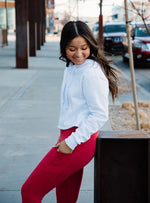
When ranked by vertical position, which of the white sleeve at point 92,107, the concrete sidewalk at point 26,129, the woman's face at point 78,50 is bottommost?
the concrete sidewalk at point 26,129

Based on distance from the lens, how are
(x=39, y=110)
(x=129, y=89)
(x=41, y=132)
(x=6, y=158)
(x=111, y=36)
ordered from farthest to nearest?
(x=111, y=36), (x=129, y=89), (x=39, y=110), (x=41, y=132), (x=6, y=158)

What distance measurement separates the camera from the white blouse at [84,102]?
233 centimetres

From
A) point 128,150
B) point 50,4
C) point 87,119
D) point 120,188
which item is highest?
point 50,4

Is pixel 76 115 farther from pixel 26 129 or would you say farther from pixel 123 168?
Answer: pixel 26 129

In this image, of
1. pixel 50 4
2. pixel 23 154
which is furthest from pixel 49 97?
pixel 50 4

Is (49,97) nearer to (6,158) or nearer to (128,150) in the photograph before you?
(6,158)

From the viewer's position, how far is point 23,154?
Answer: 16.1 feet

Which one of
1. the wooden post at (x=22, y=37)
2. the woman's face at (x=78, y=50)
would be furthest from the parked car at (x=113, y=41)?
the woman's face at (x=78, y=50)

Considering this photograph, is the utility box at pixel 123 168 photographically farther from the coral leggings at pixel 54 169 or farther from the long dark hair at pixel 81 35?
the long dark hair at pixel 81 35

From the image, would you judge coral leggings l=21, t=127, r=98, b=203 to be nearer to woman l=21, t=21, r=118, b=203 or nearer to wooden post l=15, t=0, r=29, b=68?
woman l=21, t=21, r=118, b=203

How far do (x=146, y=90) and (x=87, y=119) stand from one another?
28.3ft

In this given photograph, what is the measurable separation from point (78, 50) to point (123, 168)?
0.75 m

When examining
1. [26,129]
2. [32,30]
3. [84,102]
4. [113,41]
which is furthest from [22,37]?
[84,102]

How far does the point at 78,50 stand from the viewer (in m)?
2.44
